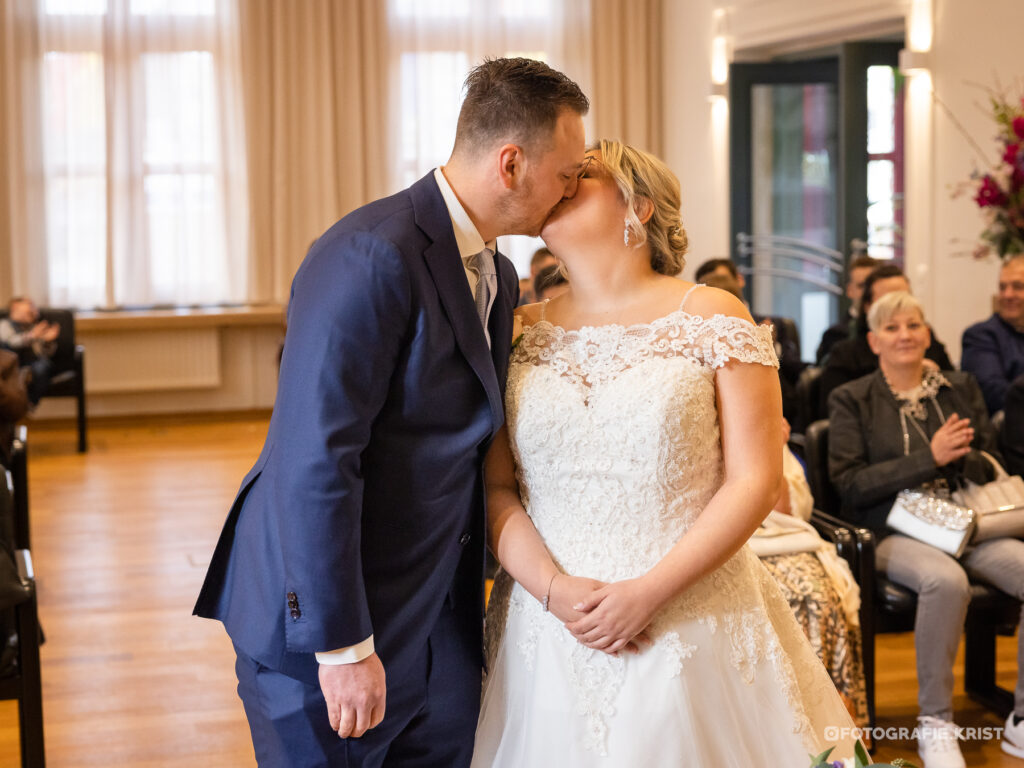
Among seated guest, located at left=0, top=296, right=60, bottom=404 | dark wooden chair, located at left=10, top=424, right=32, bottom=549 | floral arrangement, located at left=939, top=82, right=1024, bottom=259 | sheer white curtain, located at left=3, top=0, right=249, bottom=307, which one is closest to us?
dark wooden chair, located at left=10, top=424, right=32, bottom=549

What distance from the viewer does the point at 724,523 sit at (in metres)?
2.00

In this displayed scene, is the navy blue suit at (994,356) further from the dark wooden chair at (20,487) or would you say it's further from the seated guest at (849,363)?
the dark wooden chair at (20,487)

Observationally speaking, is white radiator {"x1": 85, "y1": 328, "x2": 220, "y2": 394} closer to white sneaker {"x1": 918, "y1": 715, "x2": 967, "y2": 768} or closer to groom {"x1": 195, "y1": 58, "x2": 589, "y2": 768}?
white sneaker {"x1": 918, "y1": 715, "x2": 967, "y2": 768}

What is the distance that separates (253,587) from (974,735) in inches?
99.1

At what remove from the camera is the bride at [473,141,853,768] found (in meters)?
2.02

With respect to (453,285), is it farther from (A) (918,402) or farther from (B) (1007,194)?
(B) (1007,194)

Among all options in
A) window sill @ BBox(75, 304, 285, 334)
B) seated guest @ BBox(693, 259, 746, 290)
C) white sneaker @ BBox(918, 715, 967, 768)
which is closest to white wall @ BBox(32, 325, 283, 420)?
window sill @ BBox(75, 304, 285, 334)

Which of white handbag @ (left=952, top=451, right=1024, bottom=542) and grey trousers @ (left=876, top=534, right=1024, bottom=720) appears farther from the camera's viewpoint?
white handbag @ (left=952, top=451, right=1024, bottom=542)

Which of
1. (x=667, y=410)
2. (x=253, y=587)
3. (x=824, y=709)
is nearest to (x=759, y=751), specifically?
(x=824, y=709)

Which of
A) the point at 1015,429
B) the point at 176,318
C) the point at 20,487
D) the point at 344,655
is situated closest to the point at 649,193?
the point at 344,655

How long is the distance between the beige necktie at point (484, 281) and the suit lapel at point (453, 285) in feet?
0.29

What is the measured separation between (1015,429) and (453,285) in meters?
2.87

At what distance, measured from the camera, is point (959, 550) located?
138 inches

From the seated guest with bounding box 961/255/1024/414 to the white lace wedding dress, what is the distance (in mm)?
3464
